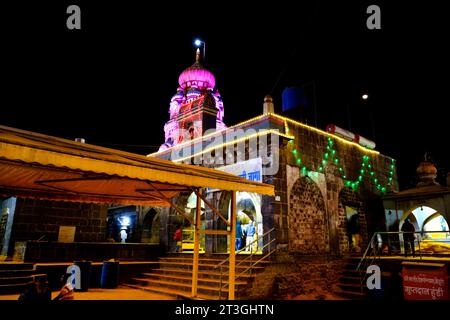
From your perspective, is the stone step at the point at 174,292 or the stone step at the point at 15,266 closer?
the stone step at the point at 174,292

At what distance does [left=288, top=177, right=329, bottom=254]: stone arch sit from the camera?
13.3 meters

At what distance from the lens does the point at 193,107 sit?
21.8 metres

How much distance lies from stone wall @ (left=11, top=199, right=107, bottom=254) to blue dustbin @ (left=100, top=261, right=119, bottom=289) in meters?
5.60

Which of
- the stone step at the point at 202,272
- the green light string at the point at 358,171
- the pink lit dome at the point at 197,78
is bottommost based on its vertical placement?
the stone step at the point at 202,272

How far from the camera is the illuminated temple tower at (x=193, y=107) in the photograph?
69.9 ft

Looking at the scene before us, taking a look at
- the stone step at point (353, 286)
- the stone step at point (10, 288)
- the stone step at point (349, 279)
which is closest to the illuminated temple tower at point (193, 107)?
the stone step at point (349, 279)

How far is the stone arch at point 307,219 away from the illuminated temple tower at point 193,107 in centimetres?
856

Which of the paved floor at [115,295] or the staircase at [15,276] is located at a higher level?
the staircase at [15,276]

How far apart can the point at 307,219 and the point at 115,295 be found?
8.32m

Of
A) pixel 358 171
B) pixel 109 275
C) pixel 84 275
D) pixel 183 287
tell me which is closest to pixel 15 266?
pixel 84 275

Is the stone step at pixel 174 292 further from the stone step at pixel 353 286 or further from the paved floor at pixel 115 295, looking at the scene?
the stone step at pixel 353 286

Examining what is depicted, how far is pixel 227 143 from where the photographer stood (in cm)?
1534

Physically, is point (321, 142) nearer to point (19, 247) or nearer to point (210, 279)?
point (210, 279)
